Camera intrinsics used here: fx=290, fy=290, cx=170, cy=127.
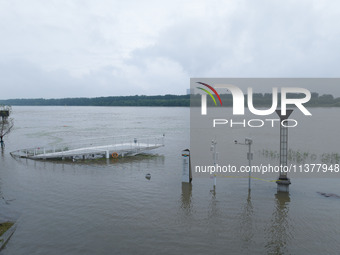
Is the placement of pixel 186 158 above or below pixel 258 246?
above

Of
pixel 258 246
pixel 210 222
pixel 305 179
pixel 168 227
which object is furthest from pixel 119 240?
pixel 305 179

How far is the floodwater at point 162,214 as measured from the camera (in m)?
10.8

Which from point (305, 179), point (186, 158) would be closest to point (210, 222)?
point (186, 158)

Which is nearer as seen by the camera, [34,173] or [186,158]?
[186,158]

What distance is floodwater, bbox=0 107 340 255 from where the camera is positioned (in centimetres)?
1080

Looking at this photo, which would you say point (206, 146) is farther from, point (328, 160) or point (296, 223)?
point (296, 223)

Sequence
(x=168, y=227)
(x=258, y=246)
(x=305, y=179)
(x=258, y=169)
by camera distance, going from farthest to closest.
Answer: (x=258, y=169)
(x=305, y=179)
(x=168, y=227)
(x=258, y=246)

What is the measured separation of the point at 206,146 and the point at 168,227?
2506cm

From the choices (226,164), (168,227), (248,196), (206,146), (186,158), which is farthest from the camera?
(206,146)

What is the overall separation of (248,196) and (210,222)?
175 inches

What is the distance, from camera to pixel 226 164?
25.8 metres

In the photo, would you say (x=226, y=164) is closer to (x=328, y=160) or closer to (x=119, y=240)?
(x=328, y=160)

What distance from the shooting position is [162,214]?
13766mm

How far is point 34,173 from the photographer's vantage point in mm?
21484
